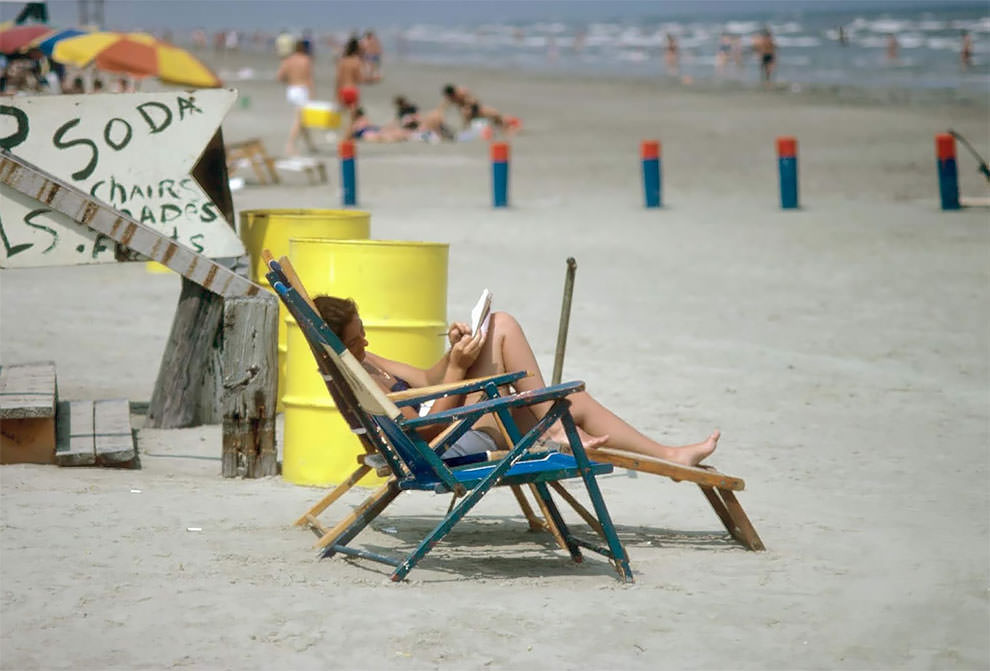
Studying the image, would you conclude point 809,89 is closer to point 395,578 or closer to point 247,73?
point 247,73

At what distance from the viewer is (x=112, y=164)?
6684mm

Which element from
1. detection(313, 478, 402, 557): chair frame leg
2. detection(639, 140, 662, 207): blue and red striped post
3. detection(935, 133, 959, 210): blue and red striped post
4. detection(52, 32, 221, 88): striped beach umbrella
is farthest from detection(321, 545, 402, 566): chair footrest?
detection(52, 32, 221, 88): striped beach umbrella

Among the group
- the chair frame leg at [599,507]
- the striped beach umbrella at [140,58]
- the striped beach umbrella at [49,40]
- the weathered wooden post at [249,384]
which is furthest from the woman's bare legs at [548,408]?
the striped beach umbrella at [49,40]

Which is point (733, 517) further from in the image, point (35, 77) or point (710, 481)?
point (35, 77)

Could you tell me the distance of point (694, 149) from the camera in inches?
940

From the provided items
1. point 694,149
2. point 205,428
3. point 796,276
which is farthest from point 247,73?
point 205,428

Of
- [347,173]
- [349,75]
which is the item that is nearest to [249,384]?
[347,173]

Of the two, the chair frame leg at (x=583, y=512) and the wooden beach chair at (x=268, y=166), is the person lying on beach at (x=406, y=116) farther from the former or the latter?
the chair frame leg at (x=583, y=512)

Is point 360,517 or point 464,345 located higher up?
A: point 464,345

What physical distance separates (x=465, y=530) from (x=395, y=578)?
92 cm

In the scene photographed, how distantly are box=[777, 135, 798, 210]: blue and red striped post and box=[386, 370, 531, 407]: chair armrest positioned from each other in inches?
452

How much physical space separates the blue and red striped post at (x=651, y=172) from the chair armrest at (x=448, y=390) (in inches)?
453

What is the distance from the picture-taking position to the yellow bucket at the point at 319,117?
22531 millimetres

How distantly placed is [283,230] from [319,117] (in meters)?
15.9
